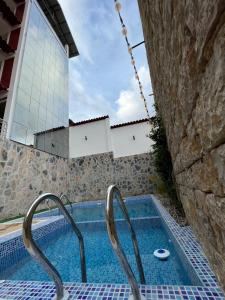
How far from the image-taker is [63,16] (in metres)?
11.2

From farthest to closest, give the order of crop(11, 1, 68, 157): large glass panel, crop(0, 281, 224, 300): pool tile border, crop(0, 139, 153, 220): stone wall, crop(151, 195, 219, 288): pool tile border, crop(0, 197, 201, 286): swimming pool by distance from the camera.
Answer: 1. crop(11, 1, 68, 157): large glass panel
2. crop(0, 139, 153, 220): stone wall
3. crop(0, 197, 201, 286): swimming pool
4. crop(151, 195, 219, 288): pool tile border
5. crop(0, 281, 224, 300): pool tile border

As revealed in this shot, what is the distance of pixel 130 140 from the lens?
10289mm

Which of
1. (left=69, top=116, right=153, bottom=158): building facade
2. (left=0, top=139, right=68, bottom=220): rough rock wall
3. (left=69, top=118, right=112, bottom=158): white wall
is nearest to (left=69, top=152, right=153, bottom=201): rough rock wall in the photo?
(left=69, top=118, right=112, bottom=158): white wall

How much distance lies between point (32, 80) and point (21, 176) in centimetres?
396

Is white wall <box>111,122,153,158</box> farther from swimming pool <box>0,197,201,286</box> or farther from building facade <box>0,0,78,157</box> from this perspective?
swimming pool <box>0,197,201,286</box>

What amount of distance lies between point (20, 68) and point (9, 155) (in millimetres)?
3571

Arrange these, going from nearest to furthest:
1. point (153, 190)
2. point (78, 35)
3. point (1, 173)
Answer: point (1, 173)
point (153, 190)
point (78, 35)

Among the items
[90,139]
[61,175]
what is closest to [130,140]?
[90,139]

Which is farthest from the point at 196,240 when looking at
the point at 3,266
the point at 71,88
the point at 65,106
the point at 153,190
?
the point at 71,88

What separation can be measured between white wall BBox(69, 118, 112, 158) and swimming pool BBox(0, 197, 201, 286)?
6.34 metres

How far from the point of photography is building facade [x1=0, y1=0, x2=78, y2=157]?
Result: 19.4 feet

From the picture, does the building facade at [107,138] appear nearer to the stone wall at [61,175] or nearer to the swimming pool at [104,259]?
the stone wall at [61,175]

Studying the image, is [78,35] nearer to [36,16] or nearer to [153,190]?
[36,16]

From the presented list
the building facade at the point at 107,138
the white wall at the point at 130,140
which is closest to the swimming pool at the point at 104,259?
the building facade at the point at 107,138
